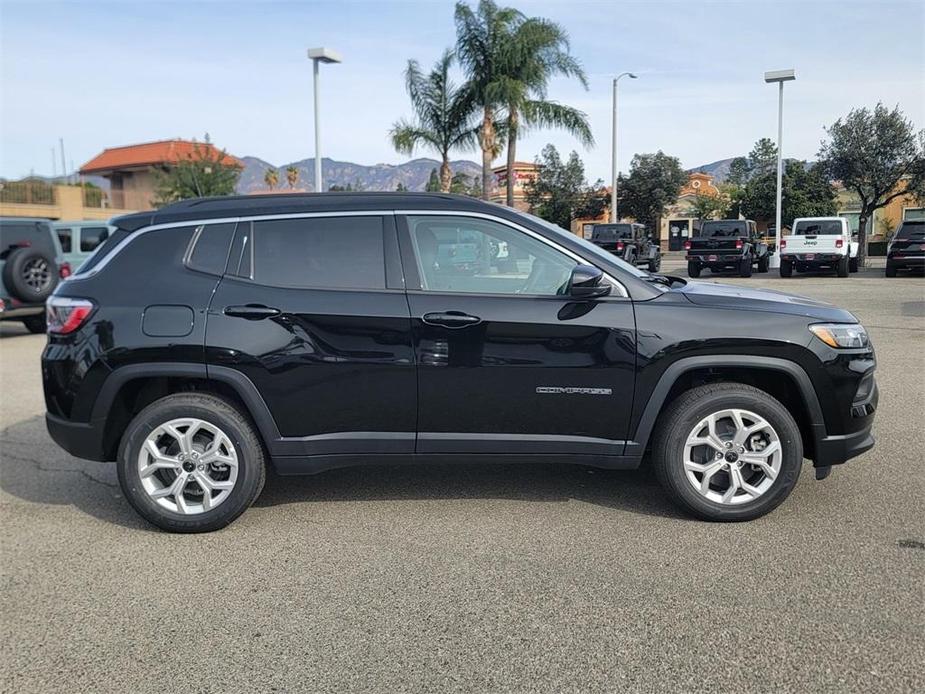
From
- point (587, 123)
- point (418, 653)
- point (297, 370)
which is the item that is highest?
point (587, 123)

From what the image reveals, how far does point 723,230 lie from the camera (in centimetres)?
2562

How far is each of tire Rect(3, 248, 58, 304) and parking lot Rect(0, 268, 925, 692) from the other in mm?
7923

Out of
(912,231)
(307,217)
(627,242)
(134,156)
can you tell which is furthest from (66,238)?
(134,156)

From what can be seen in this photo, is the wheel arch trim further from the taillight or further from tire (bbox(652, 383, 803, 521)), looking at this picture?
the taillight

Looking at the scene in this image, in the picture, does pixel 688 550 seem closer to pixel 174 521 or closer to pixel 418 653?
pixel 418 653

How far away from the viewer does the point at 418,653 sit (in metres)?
3.00

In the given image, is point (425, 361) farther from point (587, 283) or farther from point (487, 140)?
point (487, 140)

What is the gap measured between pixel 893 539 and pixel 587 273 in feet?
6.79

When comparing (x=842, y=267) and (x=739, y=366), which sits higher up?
(x=842, y=267)

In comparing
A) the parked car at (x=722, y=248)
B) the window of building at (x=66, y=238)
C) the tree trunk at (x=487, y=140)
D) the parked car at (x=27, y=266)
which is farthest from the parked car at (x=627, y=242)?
the parked car at (x=27, y=266)

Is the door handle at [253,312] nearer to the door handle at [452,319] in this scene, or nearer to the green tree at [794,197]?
the door handle at [452,319]

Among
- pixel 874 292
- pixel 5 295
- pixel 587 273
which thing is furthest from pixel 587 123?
pixel 587 273

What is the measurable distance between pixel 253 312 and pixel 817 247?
2235 centimetres

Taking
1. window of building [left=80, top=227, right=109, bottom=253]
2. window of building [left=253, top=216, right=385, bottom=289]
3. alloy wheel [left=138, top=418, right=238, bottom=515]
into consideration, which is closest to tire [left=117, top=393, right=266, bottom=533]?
alloy wheel [left=138, top=418, right=238, bottom=515]
